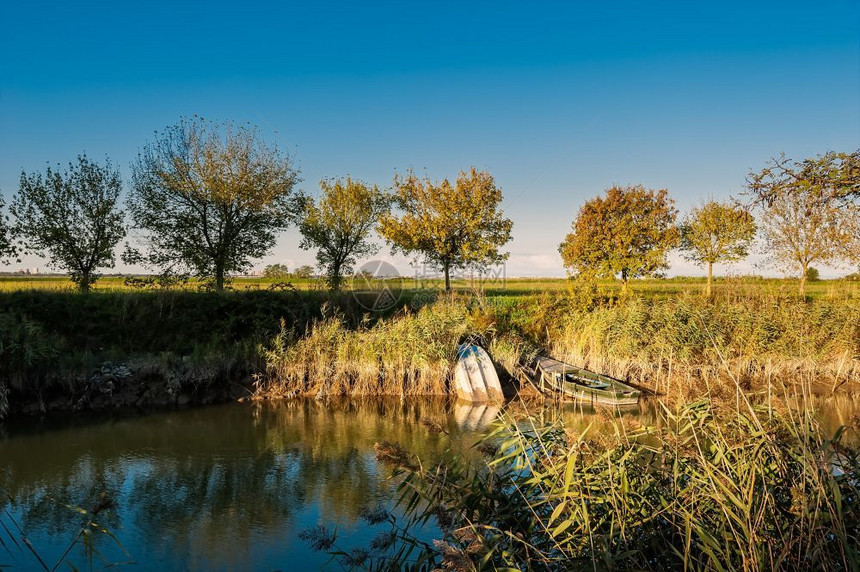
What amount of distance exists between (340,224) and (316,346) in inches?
801

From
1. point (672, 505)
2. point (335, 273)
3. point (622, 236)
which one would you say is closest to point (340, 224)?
point (335, 273)

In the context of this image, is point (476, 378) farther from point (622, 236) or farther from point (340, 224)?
point (340, 224)

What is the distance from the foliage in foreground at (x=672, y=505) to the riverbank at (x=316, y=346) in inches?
361

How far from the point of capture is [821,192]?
15.7 ft

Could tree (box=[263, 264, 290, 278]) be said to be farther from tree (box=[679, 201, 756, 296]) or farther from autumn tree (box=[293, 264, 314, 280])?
tree (box=[679, 201, 756, 296])

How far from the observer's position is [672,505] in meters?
3.48

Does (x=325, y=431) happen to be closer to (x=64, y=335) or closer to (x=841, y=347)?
(x=64, y=335)

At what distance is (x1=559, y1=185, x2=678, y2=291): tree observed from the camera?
23453 mm

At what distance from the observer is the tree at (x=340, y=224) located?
34.8 meters

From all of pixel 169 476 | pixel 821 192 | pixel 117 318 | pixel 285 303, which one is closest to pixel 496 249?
pixel 285 303

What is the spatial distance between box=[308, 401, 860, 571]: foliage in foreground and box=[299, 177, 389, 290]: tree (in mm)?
30762

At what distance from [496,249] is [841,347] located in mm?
18542

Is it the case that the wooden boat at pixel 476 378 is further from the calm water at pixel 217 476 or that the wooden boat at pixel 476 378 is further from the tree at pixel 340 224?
the tree at pixel 340 224

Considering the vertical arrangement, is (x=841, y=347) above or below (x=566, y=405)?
above
